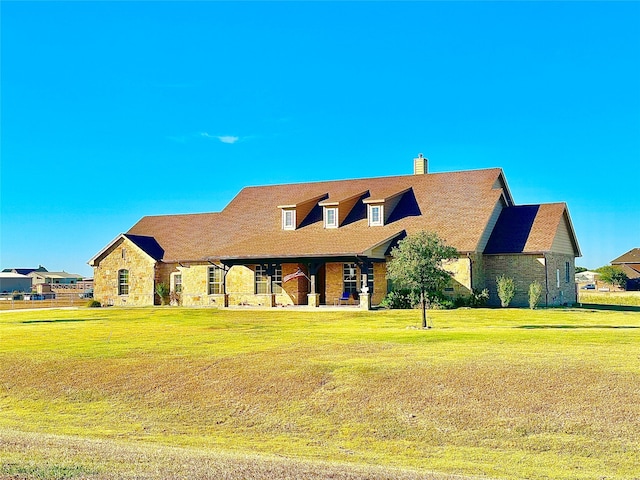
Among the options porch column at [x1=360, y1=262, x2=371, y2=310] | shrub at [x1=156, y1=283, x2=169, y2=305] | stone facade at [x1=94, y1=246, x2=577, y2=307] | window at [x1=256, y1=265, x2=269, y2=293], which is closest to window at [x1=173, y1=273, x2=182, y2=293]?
stone facade at [x1=94, y1=246, x2=577, y2=307]

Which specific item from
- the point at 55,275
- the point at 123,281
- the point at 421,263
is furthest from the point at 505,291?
the point at 55,275

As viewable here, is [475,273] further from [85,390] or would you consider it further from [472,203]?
[85,390]

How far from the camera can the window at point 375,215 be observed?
1650 inches

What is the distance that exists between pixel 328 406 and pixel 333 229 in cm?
2802

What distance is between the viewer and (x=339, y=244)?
38500 mm

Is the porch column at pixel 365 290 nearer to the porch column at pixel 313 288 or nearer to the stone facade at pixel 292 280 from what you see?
the stone facade at pixel 292 280

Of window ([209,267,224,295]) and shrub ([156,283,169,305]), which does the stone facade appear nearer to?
window ([209,267,224,295])

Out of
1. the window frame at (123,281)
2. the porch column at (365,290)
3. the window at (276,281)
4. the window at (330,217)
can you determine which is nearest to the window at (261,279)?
the window at (276,281)

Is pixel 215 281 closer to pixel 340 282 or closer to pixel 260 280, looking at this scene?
pixel 260 280

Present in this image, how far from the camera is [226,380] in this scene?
16781 mm

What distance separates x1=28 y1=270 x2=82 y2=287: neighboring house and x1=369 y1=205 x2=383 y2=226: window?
8801cm

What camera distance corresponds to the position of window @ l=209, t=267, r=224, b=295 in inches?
1756

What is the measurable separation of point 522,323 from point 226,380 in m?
15.3

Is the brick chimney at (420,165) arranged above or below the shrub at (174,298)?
above
